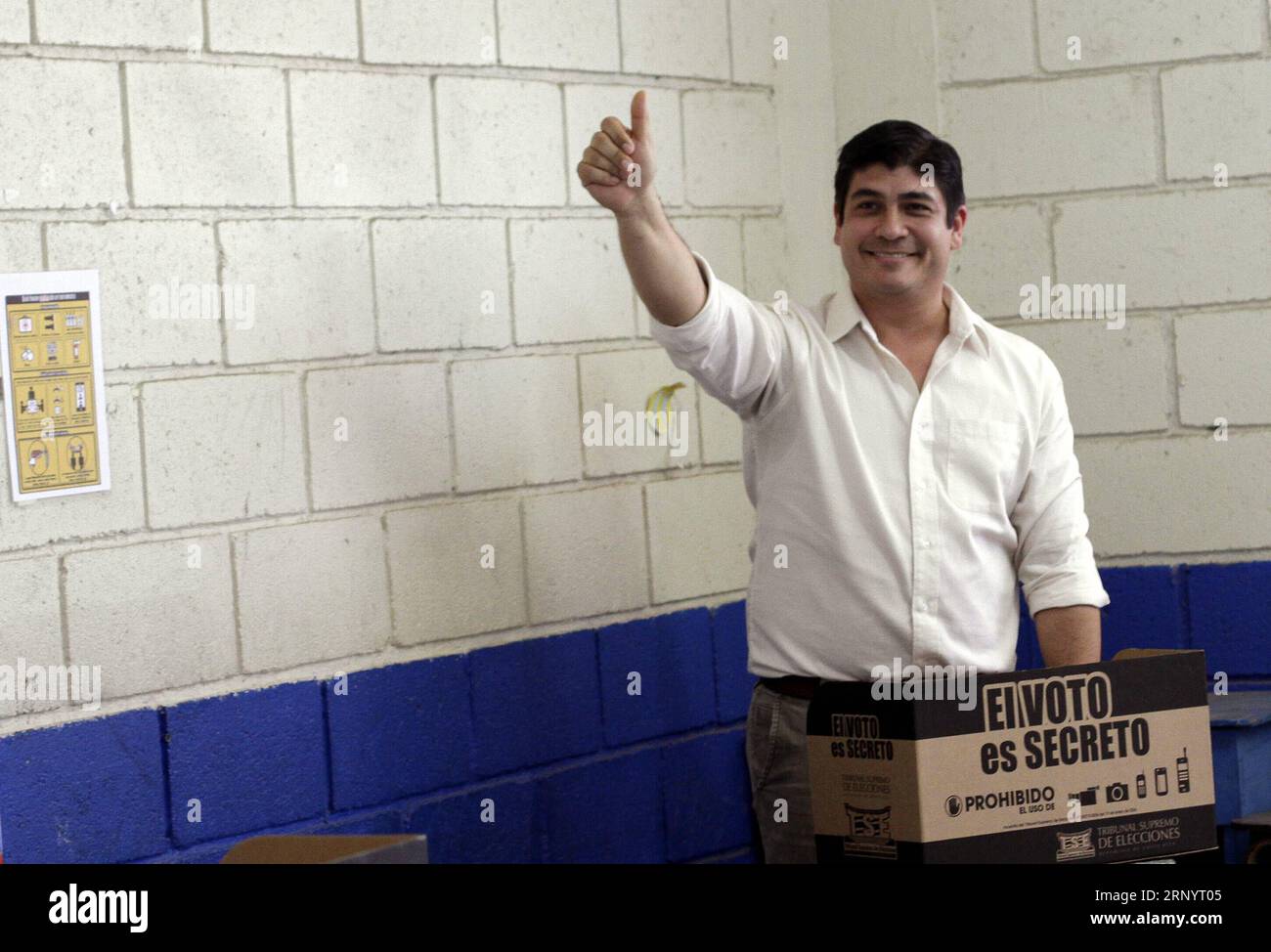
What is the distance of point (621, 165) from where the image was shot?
2084 mm

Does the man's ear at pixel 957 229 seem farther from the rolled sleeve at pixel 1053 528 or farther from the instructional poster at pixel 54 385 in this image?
the instructional poster at pixel 54 385

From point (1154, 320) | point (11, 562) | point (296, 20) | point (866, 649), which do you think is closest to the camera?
point (11, 562)

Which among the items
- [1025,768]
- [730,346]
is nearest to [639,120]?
[730,346]

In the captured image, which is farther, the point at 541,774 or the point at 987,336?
the point at 541,774

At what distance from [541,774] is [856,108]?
1615mm

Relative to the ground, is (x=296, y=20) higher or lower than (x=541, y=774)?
higher

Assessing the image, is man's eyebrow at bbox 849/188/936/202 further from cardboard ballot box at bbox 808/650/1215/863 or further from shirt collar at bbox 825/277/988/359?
cardboard ballot box at bbox 808/650/1215/863

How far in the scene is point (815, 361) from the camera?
2.37 metres

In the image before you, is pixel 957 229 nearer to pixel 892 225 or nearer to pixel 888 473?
pixel 892 225

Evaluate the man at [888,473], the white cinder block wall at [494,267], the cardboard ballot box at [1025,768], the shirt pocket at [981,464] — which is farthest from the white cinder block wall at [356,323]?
the cardboard ballot box at [1025,768]

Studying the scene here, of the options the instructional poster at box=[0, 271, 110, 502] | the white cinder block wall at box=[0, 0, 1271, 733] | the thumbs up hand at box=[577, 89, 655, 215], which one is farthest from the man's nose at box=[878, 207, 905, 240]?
the instructional poster at box=[0, 271, 110, 502]

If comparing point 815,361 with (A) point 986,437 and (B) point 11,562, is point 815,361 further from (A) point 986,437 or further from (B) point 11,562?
(B) point 11,562
